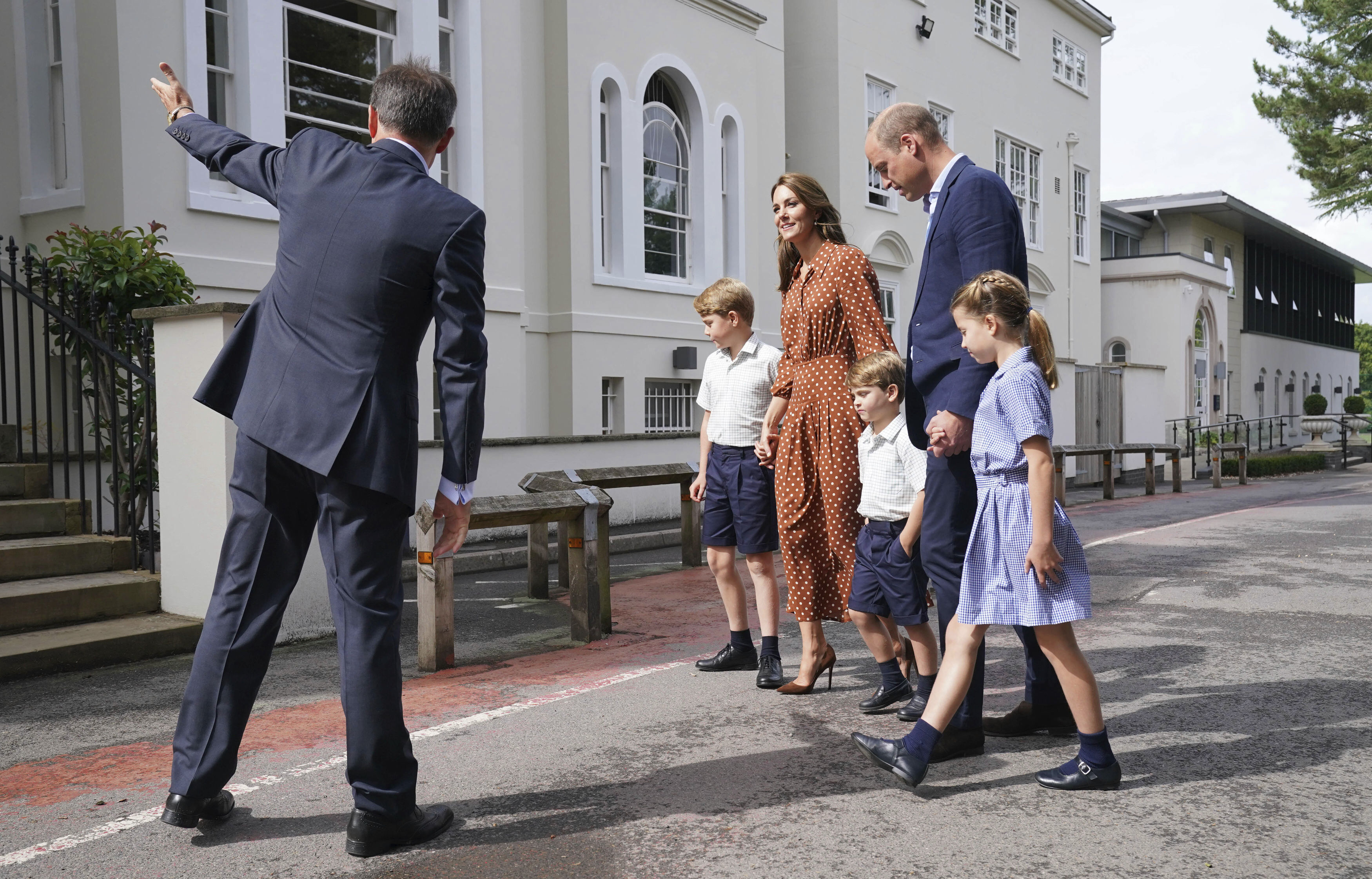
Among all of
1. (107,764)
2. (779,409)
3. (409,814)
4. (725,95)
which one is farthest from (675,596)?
(725,95)

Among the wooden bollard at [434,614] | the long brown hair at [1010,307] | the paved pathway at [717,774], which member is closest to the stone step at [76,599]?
the paved pathway at [717,774]

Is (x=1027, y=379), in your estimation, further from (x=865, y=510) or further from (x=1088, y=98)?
(x=1088, y=98)

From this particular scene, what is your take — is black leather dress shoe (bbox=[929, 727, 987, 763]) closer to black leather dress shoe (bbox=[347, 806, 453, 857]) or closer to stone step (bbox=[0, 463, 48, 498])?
black leather dress shoe (bbox=[347, 806, 453, 857])

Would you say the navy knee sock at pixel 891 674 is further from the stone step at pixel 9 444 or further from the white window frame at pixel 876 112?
the white window frame at pixel 876 112

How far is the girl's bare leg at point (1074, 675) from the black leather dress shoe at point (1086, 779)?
12 cm

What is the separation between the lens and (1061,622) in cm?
362

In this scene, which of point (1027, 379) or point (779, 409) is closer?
point (1027, 379)

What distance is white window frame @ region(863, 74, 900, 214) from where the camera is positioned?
21.0 metres

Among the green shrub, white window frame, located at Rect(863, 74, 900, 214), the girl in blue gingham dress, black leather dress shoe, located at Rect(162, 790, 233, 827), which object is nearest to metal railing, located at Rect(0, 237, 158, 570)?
black leather dress shoe, located at Rect(162, 790, 233, 827)

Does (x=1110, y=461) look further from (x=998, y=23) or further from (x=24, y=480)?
(x=24, y=480)

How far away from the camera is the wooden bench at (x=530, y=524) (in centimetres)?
591

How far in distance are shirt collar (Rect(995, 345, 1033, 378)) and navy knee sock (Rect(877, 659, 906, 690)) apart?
5.20ft

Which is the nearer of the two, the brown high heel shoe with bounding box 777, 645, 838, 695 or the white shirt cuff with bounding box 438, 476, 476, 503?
the white shirt cuff with bounding box 438, 476, 476, 503

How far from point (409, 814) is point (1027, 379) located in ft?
7.57
